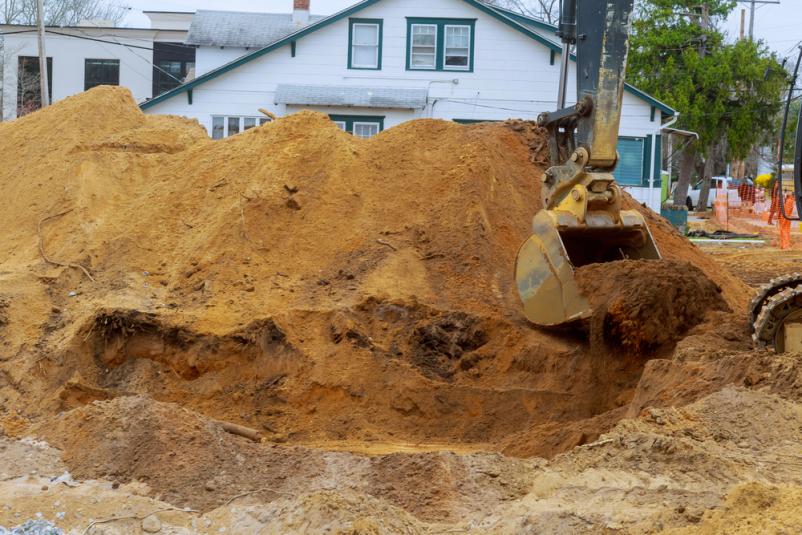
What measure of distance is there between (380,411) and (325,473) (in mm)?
2904

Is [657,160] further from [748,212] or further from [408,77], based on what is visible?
[748,212]

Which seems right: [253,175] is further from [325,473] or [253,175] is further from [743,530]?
[743,530]

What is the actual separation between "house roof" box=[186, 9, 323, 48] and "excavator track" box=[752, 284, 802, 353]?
20671 mm

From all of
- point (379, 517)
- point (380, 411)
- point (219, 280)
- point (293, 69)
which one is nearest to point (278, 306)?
point (219, 280)

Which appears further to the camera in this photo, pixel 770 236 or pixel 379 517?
pixel 770 236

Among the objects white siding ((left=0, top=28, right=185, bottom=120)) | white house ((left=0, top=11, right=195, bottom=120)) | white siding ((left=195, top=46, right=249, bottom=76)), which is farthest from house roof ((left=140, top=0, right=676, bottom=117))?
white siding ((left=0, top=28, right=185, bottom=120))

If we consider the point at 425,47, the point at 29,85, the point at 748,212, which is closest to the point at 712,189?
the point at 748,212

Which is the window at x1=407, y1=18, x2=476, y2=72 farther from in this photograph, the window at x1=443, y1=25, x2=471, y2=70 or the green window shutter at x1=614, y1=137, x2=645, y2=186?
the green window shutter at x1=614, y1=137, x2=645, y2=186

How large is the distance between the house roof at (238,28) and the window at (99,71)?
12297 mm

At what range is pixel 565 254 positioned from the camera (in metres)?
9.09

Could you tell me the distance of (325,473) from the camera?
20.8ft

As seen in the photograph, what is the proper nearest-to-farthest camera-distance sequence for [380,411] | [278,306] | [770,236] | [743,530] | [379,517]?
[743,530]
[379,517]
[380,411]
[278,306]
[770,236]

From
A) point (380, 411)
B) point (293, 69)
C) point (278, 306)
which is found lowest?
point (380, 411)

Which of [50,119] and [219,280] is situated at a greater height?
[50,119]
